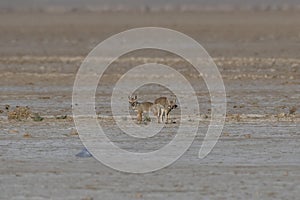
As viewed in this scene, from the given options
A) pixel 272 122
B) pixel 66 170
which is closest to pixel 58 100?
pixel 272 122

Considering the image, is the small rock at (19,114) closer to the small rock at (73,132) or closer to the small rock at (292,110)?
the small rock at (73,132)

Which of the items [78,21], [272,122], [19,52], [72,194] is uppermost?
[78,21]

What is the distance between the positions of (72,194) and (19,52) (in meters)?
30.5

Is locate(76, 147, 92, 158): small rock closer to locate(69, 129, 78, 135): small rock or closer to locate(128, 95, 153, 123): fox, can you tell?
locate(69, 129, 78, 135): small rock

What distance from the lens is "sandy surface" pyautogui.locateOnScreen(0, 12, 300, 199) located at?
1266 cm

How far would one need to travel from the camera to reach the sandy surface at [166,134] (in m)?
12.7

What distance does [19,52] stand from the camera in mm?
42312

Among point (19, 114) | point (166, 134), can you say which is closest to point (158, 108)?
point (166, 134)

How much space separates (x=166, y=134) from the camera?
17.5m

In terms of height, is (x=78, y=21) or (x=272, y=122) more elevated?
(x=78, y=21)

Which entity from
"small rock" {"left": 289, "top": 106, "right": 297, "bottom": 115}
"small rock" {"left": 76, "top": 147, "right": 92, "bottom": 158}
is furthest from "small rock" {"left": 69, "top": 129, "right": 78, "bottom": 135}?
"small rock" {"left": 289, "top": 106, "right": 297, "bottom": 115}

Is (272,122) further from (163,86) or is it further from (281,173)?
(163,86)

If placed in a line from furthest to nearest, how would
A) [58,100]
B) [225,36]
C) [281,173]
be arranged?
1. [225,36]
2. [58,100]
3. [281,173]

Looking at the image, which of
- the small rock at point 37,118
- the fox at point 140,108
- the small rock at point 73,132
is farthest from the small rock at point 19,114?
the fox at point 140,108
